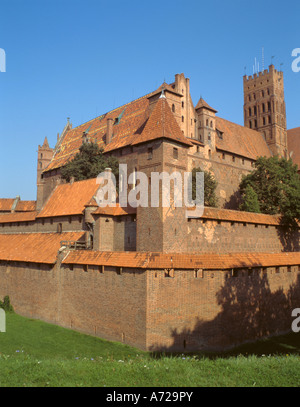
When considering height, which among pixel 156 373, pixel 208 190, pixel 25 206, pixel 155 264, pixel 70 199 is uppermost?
pixel 208 190

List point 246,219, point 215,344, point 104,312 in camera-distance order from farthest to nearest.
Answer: point 246,219, point 104,312, point 215,344

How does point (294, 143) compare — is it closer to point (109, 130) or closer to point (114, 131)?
point (114, 131)

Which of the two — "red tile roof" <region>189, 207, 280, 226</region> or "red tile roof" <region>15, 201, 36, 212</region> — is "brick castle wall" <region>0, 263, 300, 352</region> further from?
"red tile roof" <region>15, 201, 36, 212</region>

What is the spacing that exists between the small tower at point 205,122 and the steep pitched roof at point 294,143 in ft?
60.8

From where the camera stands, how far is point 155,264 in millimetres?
17828

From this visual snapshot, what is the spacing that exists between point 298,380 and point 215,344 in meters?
8.70

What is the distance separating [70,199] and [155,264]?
1473cm

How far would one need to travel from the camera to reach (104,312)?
19.9 m

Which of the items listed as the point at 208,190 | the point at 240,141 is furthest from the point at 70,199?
the point at 240,141

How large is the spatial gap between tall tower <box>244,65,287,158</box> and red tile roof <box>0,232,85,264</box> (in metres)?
35.1

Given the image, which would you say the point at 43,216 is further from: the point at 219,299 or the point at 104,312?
the point at 219,299

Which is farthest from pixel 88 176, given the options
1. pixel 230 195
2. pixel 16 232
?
pixel 230 195

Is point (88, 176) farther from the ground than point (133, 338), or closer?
farther from the ground
